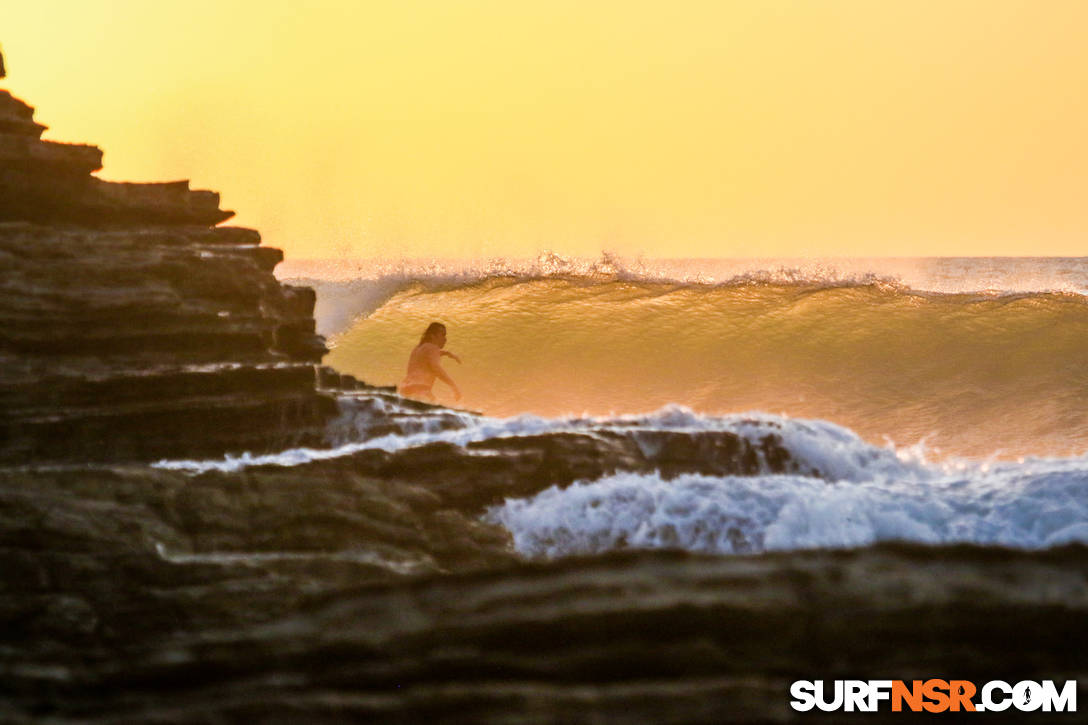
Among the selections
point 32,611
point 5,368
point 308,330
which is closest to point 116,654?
point 32,611

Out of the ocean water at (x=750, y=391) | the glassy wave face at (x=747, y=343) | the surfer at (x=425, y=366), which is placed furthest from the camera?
the glassy wave face at (x=747, y=343)

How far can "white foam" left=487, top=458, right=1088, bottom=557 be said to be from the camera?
404 inches

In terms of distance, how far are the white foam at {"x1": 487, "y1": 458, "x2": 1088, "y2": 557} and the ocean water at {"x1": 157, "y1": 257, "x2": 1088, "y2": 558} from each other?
2 centimetres

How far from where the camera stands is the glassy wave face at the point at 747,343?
24344mm

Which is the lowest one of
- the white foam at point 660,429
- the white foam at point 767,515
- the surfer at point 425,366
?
the white foam at point 767,515

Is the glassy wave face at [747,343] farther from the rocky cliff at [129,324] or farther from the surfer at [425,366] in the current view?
the rocky cliff at [129,324]

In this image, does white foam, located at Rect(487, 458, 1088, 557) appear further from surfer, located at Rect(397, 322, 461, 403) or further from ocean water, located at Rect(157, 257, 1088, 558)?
surfer, located at Rect(397, 322, 461, 403)

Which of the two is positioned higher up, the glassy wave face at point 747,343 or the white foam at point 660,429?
the glassy wave face at point 747,343

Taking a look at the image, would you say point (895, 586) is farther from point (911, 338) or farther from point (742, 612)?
point (911, 338)

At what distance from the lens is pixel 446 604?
4035 millimetres

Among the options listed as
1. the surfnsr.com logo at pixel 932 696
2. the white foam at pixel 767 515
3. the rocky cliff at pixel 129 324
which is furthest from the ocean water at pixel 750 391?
the surfnsr.com logo at pixel 932 696

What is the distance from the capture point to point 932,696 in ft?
12.0

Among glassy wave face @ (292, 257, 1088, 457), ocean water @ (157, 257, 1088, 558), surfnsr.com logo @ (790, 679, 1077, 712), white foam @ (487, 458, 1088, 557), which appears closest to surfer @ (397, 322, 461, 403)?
ocean water @ (157, 257, 1088, 558)

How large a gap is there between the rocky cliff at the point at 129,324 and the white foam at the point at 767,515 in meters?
3.44
